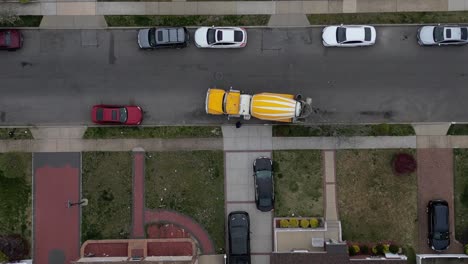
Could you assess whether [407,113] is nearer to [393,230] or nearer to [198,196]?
[393,230]

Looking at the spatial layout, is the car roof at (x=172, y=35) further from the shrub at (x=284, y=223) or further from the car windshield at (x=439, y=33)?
the car windshield at (x=439, y=33)

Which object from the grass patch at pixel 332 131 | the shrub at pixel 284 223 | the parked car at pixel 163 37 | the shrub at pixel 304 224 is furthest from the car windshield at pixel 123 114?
the shrub at pixel 304 224

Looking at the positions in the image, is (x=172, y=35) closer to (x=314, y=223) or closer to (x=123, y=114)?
(x=123, y=114)

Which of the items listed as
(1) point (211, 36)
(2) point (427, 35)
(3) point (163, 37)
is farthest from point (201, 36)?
(2) point (427, 35)

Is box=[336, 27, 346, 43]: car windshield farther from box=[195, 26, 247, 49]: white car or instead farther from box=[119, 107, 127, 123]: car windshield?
box=[119, 107, 127, 123]: car windshield

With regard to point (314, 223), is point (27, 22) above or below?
above

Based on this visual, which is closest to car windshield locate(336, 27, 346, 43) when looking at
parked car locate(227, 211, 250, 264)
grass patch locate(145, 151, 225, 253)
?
grass patch locate(145, 151, 225, 253)
